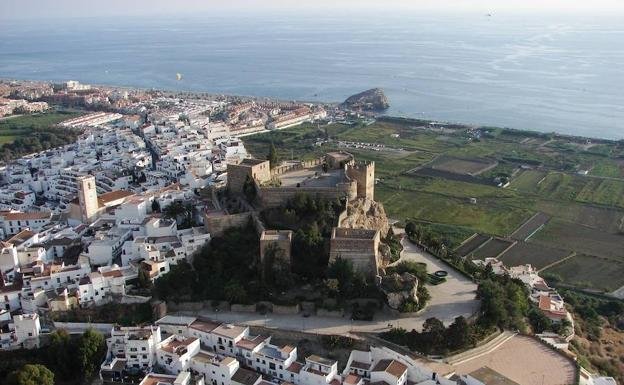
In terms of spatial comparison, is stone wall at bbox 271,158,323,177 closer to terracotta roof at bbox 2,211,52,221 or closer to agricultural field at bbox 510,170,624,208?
terracotta roof at bbox 2,211,52,221

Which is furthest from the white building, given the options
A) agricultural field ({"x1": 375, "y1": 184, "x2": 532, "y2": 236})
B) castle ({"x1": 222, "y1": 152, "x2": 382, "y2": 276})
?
agricultural field ({"x1": 375, "y1": 184, "x2": 532, "y2": 236})

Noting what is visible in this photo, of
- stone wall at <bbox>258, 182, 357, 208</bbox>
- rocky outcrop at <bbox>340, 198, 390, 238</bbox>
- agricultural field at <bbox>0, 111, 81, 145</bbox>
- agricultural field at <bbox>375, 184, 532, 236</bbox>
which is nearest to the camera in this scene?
rocky outcrop at <bbox>340, 198, 390, 238</bbox>

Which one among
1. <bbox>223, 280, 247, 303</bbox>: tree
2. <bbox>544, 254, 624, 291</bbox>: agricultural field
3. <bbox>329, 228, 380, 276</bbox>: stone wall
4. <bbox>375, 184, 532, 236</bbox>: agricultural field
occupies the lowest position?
<bbox>544, 254, 624, 291</bbox>: agricultural field

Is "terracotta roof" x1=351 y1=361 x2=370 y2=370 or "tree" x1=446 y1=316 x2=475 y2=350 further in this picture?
"tree" x1=446 y1=316 x2=475 y2=350

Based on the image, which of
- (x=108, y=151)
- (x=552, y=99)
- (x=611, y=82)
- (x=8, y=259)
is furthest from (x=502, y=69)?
(x=8, y=259)

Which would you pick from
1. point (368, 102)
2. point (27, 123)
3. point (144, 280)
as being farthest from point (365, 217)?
point (368, 102)

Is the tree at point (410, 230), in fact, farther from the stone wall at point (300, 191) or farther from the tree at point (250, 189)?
the tree at point (250, 189)

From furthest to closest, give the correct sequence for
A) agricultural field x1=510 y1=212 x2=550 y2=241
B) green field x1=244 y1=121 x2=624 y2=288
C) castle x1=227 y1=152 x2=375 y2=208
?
agricultural field x1=510 y1=212 x2=550 y2=241
green field x1=244 y1=121 x2=624 y2=288
castle x1=227 y1=152 x2=375 y2=208

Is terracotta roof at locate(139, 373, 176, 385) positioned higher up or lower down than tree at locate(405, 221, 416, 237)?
lower down
